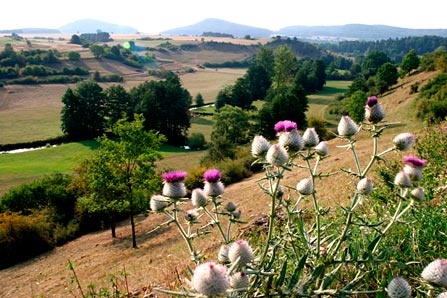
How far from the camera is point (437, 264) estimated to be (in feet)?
10.0

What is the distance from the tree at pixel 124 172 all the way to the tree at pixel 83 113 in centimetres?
5016

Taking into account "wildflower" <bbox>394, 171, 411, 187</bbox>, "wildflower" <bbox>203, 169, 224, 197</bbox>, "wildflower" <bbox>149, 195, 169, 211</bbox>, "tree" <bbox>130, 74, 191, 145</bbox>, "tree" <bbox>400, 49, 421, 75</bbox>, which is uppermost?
"wildflower" <bbox>394, 171, 411, 187</bbox>

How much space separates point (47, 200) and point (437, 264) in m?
38.9

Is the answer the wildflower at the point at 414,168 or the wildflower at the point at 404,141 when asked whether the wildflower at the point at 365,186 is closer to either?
the wildflower at the point at 414,168

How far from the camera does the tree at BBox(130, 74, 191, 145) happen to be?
79000 millimetres

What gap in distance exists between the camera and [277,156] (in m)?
3.87

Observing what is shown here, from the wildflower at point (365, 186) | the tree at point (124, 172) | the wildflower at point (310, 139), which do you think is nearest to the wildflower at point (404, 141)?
the wildflower at point (365, 186)

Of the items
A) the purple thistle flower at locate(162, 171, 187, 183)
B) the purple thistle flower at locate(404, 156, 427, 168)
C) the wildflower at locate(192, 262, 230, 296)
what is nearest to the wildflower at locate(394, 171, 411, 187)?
the purple thistle flower at locate(404, 156, 427, 168)

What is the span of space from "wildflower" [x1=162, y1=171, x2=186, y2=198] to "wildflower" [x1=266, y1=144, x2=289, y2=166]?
Answer: 3.62 ft

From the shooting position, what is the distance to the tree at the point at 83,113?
77188 mm

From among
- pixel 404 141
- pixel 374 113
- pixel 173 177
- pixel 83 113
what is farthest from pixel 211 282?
pixel 83 113

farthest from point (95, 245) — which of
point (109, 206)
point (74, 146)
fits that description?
point (74, 146)

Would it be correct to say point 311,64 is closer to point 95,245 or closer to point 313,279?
point 95,245

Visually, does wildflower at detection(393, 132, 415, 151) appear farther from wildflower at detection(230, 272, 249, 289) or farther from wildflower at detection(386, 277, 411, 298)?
wildflower at detection(230, 272, 249, 289)
